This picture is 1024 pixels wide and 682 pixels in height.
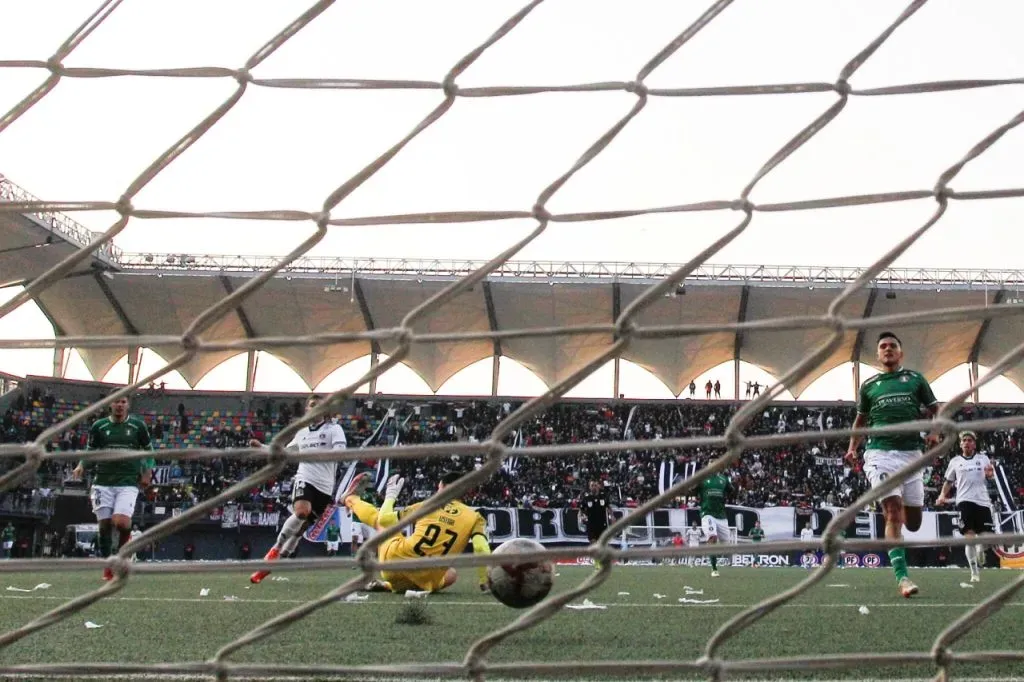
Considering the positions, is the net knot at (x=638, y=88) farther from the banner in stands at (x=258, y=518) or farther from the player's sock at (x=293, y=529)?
the banner in stands at (x=258, y=518)

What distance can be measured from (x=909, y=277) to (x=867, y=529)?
393 inches

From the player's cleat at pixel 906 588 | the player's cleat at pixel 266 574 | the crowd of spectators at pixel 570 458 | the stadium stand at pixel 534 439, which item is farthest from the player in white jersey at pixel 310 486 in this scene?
the stadium stand at pixel 534 439

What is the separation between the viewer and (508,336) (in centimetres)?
214

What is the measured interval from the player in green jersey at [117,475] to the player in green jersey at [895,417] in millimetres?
5217

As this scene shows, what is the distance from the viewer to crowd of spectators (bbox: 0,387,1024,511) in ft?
81.4

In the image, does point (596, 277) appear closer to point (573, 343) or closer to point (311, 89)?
point (573, 343)

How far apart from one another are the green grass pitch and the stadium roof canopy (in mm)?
19891

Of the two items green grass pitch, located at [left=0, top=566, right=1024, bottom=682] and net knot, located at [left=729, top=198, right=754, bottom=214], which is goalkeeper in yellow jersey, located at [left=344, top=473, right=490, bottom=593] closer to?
green grass pitch, located at [left=0, top=566, right=1024, bottom=682]

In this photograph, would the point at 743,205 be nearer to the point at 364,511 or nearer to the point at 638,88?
the point at 638,88

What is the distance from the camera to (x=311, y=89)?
218 centimetres

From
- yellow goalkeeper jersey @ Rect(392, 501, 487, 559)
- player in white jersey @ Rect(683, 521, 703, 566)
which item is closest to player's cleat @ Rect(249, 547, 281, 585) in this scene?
yellow goalkeeper jersey @ Rect(392, 501, 487, 559)

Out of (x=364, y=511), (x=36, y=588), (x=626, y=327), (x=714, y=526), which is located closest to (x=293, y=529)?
(x=364, y=511)

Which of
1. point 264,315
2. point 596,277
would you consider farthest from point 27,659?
point 264,315

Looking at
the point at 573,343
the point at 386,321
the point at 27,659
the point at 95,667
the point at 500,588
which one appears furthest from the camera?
the point at 573,343
